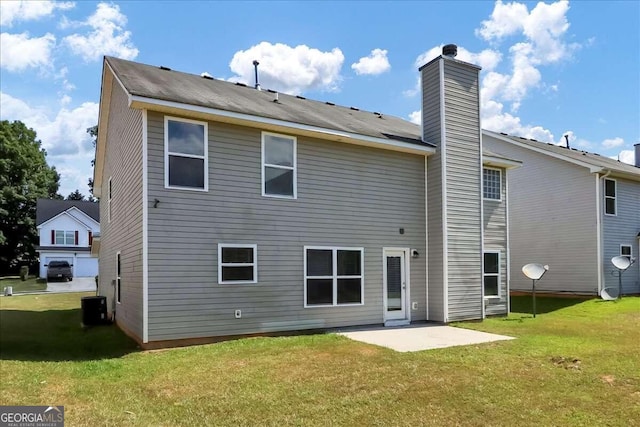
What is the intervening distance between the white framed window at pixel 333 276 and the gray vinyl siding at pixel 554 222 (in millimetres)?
10520

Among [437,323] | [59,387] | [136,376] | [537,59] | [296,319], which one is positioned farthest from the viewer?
[537,59]

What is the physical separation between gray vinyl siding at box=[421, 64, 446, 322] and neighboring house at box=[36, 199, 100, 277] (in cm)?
3019

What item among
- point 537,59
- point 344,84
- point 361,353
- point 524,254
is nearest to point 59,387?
point 361,353

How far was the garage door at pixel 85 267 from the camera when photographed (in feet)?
114

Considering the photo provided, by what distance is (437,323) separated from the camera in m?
11.1

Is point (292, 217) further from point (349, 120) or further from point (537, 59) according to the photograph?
point (537, 59)

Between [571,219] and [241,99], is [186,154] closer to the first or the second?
[241,99]

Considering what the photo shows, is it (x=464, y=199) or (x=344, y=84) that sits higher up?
(x=344, y=84)

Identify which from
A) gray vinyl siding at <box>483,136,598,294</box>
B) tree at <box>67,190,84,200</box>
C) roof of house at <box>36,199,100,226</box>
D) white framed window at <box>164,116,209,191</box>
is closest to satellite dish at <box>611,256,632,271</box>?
gray vinyl siding at <box>483,136,598,294</box>

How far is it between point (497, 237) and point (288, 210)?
6.63 metres

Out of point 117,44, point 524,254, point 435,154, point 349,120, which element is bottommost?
point 524,254

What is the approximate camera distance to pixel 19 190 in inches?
1645

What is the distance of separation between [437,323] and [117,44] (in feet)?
36.2

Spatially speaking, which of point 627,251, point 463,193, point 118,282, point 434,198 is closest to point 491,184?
point 463,193
